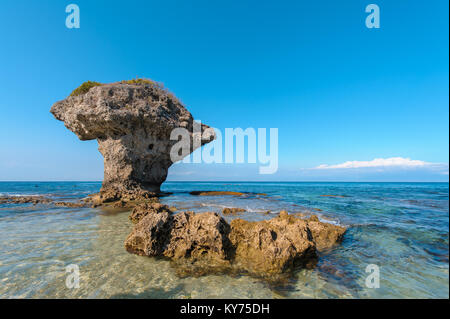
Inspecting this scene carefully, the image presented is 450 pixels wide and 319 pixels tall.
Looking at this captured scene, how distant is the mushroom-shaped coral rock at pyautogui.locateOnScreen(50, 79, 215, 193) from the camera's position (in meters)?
16.4

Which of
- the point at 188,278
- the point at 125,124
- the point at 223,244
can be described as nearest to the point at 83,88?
the point at 125,124

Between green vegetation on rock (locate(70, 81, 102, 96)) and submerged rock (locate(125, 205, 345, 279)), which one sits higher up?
green vegetation on rock (locate(70, 81, 102, 96))

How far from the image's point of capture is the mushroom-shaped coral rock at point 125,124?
1642cm

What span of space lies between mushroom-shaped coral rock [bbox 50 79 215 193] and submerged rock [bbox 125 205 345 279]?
45.0 ft

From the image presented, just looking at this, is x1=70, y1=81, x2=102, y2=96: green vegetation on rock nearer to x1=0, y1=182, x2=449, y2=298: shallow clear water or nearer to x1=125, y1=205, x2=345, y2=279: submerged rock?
x1=0, y1=182, x2=449, y2=298: shallow clear water

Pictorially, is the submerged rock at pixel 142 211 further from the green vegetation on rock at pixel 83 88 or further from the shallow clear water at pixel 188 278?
the green vegetation on rock at pixel 83 88

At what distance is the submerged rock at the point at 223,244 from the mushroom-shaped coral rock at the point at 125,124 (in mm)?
13723

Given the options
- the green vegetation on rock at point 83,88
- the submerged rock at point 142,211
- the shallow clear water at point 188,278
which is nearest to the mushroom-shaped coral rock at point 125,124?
the green vegetation on rock at point 83,88

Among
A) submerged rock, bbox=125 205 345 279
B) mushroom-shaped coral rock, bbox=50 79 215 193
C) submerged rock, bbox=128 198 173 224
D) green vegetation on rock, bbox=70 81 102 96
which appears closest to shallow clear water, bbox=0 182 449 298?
submerged rock, bbox=125 205 345 279

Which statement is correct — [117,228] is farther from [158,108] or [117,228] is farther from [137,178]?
[158,108]

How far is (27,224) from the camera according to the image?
788cm

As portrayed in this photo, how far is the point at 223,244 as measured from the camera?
4.70 m

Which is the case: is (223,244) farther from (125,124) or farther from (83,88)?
(83,88)
